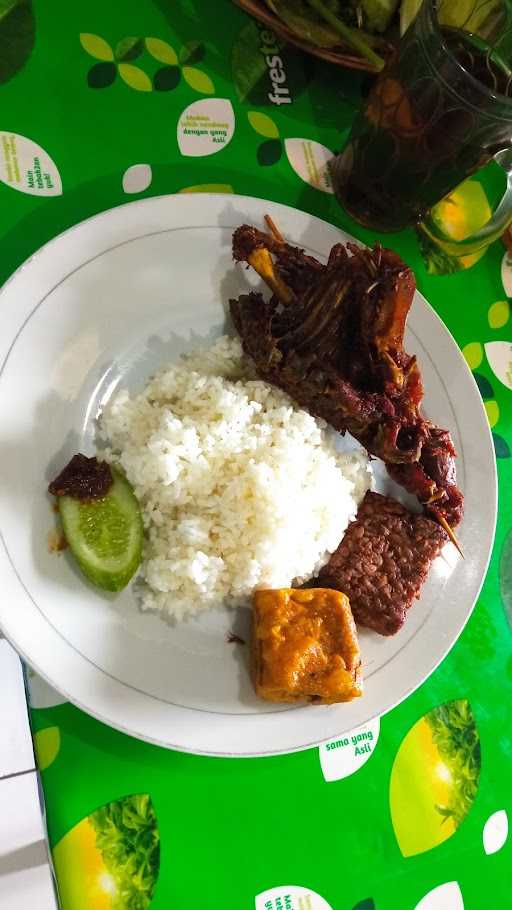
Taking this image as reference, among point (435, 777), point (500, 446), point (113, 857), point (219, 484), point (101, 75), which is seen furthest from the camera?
point (500, 446)

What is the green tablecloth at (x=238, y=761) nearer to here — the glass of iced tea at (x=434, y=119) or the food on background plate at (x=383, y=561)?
the glass of iced tea at (x=434, y=119)

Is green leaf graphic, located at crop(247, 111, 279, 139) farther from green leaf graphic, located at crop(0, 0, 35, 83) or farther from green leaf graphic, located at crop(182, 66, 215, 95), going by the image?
green leaf graphic, located at crop(0, 0, 35, 83)

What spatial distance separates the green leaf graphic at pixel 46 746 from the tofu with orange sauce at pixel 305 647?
0.52 meters

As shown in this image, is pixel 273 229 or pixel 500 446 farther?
pixel 500 446

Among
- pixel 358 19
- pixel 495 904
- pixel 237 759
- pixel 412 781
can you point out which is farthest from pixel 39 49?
pixel 495 904

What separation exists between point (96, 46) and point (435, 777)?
99.8 inches

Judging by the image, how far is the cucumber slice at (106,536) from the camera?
1.67 metres

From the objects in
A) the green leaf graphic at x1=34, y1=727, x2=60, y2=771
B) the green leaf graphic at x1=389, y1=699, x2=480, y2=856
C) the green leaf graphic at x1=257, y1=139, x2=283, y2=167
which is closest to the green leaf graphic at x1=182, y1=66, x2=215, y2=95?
the green leaf graphic at x1=257, y1=139, x2=283, y2=167

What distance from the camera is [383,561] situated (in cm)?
199

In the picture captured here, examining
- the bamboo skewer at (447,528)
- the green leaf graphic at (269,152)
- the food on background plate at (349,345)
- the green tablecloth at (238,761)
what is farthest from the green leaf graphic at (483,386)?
the green leaf graphic at (269,152)

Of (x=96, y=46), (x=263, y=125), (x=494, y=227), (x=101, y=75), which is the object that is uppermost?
(x=96, y=46)

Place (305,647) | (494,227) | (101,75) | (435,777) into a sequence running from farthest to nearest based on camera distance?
1. (494,227)
2. (101,75)
3. (435,777)
4. (305,647)

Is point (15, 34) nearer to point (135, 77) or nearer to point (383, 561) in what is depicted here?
point (135, 77)

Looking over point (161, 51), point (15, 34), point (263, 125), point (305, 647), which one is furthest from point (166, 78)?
point (305, 647)
